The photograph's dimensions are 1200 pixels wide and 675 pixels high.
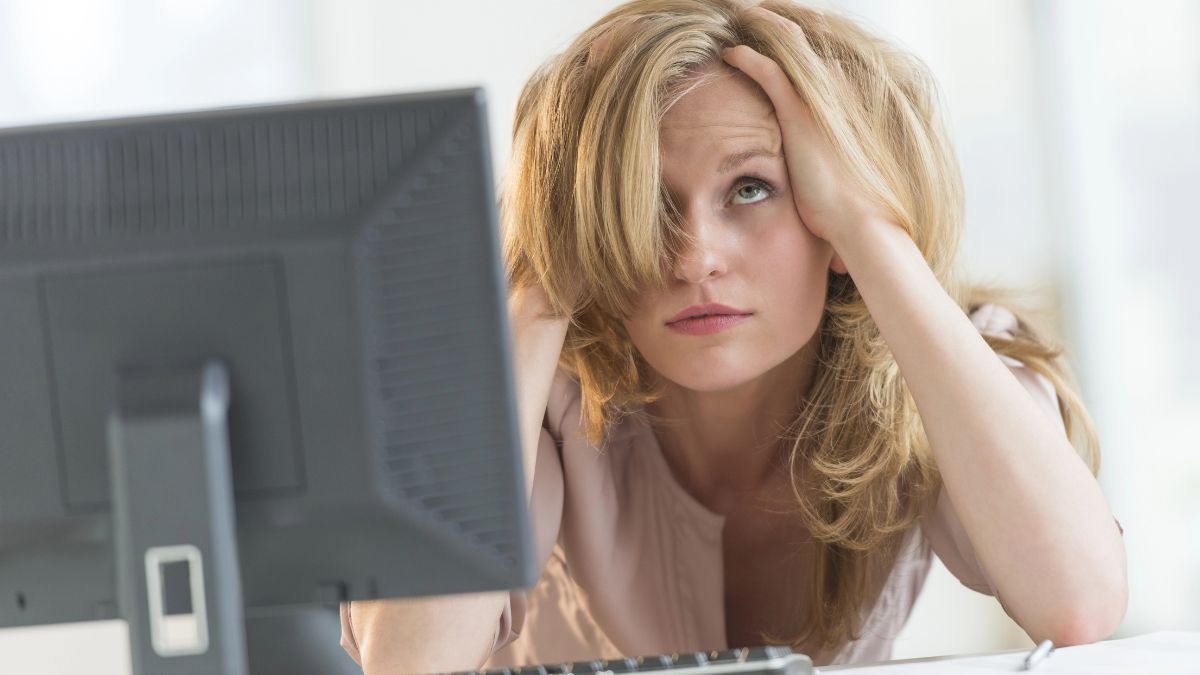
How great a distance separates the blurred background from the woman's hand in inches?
60.4

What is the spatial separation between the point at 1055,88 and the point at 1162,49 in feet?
0.86

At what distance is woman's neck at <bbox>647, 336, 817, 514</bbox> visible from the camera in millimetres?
1353

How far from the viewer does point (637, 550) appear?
1.34 metres

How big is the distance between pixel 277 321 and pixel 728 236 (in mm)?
595

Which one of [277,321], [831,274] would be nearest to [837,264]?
[831,274]

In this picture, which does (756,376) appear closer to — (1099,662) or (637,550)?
(637,550)

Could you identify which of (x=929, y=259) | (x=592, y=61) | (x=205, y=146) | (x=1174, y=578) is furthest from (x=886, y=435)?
(x=1174, y=578)

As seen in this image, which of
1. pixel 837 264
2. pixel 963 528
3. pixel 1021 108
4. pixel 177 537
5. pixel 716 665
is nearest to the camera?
pixel 177 537

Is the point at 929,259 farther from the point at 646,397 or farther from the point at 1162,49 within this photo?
the point at 1162,49

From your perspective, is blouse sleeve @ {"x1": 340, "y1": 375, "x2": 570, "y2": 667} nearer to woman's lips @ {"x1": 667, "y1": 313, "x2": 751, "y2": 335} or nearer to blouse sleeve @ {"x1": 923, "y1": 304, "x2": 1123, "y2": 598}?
woman's lips @ {"x1": 667, "y1": 313, "x2": 751, "y2": 335}

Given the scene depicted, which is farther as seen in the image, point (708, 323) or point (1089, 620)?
point (708, 323)

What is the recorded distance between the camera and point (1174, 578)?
2742mm

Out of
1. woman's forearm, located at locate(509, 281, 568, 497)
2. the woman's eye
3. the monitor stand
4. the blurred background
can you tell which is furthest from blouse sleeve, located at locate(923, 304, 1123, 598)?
the blurred background

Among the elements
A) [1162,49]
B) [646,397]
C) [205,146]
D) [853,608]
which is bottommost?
[853,608]
